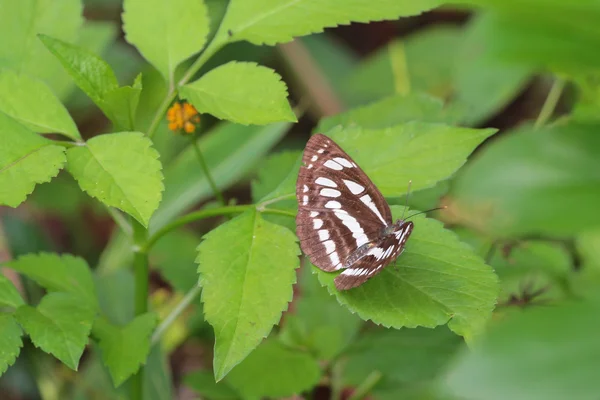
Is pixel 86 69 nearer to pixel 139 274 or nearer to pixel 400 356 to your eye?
pixel 139 274

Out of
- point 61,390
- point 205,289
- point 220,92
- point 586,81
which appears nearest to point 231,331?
point 205,289

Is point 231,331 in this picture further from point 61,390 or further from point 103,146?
point 61,390

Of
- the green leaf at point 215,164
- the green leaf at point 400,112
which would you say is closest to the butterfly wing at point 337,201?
the green leaf at point 400,112

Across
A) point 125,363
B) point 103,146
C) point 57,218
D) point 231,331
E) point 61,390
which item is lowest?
point 61,390

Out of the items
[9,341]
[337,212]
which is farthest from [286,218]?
[9,341]

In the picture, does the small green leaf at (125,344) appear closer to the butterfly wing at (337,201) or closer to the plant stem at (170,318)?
the plant stem at (170,318)

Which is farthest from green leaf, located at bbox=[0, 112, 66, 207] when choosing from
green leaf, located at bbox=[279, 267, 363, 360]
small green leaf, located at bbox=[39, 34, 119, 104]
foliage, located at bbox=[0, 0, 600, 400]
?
green leaf, located at bbox=[279, 267, 363, 360]
